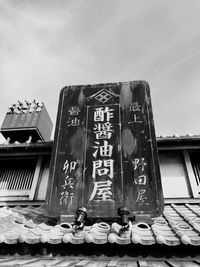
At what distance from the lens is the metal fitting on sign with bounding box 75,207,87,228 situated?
190 inches

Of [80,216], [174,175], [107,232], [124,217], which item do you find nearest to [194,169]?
[174,175]

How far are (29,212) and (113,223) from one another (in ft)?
8.34

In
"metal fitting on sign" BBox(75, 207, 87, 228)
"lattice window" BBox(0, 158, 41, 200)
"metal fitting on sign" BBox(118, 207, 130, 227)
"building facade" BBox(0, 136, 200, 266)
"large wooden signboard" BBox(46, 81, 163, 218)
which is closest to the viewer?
"building facade" BBox(0, 136, 200, 266)

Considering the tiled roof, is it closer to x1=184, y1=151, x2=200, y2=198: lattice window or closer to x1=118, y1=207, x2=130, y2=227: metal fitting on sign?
x1=118, y1=207, x2=130, y2=227: metal fitting on sign

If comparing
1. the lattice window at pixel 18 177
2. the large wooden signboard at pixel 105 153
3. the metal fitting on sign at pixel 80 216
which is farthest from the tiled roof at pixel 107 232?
the lattice window at pixel 18 177

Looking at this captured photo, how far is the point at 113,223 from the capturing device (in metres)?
5.35

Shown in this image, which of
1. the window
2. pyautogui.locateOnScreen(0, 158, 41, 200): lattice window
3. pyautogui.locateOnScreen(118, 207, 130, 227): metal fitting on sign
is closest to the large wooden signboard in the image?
pyautogui.locateOnScreen(118, 207, 130, 227): metal fitting on sign

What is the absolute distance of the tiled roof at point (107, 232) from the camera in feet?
14.2

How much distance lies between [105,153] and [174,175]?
2.61 metres

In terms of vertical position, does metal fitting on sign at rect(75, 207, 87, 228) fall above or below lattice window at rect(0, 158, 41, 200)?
below

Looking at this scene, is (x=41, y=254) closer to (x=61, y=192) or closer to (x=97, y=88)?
(x=61, y=192)

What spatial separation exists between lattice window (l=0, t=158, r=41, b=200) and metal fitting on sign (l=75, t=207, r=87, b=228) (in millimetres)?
2948

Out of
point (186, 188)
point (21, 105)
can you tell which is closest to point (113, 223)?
point (186, 188)

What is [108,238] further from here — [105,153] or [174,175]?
[174,175]
